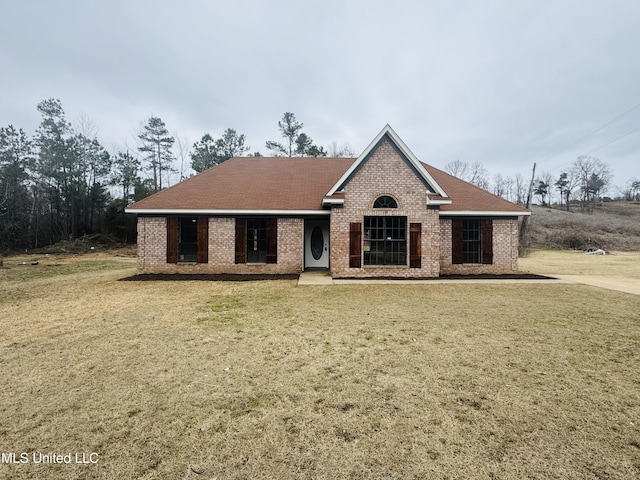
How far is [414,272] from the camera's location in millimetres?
12133

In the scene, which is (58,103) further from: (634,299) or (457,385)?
(634,299)

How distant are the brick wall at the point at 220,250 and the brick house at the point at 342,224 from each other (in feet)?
0.15

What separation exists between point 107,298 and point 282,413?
8156 millimetres

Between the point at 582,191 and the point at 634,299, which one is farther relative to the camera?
the point at 582,191

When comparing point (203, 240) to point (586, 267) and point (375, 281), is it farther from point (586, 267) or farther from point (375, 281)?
point (586, 267)

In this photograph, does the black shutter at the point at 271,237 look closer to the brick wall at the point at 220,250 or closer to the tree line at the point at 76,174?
the brick wall at the point at 220,250

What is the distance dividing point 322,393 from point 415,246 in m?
9.59

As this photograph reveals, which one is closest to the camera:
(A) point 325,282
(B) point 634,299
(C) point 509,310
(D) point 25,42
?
(C) point 509,310

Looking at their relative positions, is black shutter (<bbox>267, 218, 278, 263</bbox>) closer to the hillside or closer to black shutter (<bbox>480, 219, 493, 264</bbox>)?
black shutter (<bbox>480, 219, 493, 264</bbox>)

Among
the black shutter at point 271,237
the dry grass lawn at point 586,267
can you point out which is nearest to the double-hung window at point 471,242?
the dry grass lawn at point 586,267

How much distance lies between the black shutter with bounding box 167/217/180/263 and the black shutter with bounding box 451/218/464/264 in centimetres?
1263

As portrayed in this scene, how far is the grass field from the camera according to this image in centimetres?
244

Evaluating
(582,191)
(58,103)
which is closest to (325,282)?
(58,103)

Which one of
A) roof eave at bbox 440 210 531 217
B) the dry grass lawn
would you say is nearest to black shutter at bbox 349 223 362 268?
roof eave at bbox 440 210 531 217
